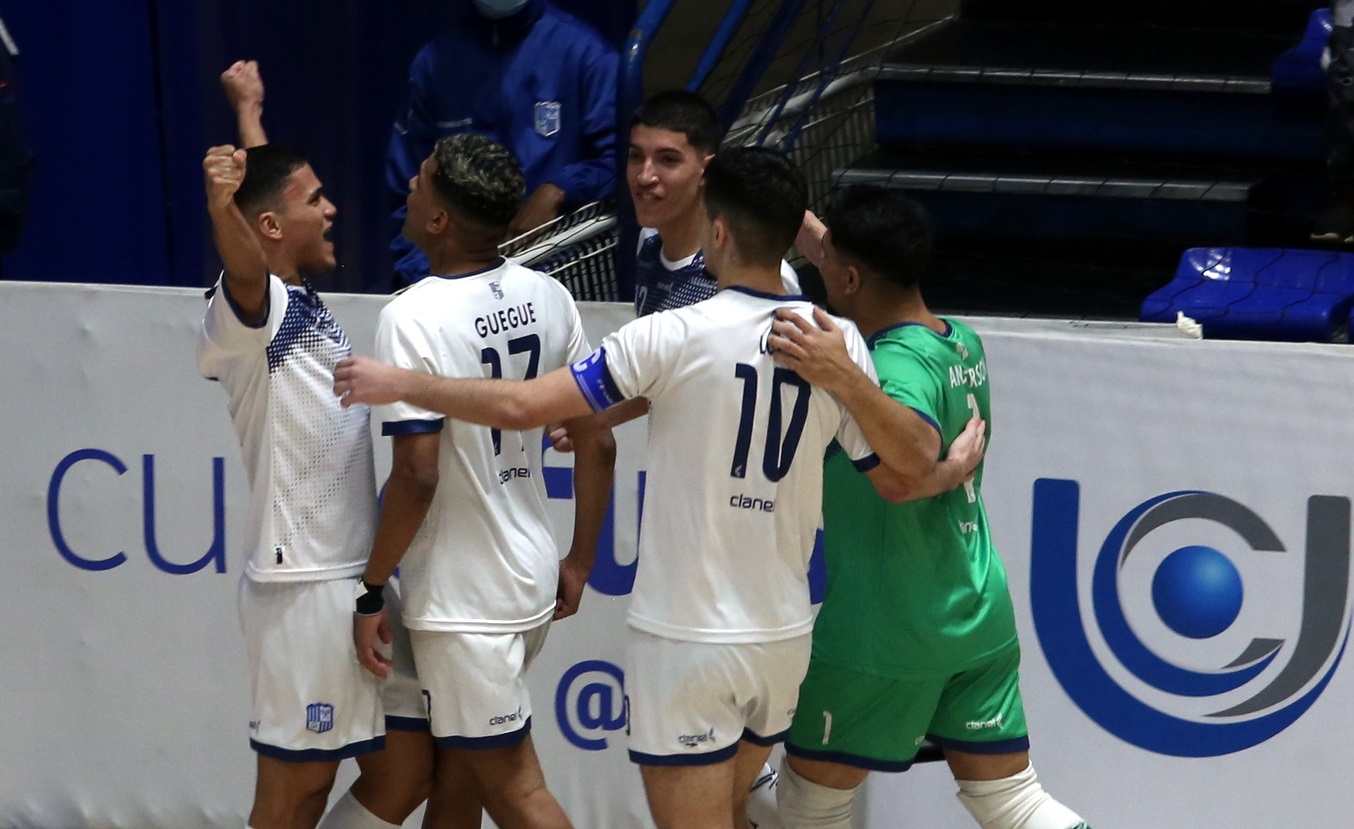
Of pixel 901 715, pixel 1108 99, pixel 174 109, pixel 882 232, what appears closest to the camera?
pixel 882 232

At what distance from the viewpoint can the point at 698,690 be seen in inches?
119

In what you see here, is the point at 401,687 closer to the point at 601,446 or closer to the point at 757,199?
the point at 601,446

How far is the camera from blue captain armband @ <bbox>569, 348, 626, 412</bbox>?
9.77 ft

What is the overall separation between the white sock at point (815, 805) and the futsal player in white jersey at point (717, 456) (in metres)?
0.40

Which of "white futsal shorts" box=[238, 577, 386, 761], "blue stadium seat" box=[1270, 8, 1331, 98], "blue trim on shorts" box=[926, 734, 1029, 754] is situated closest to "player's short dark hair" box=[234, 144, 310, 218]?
"white futsal shorts" box=[238, 577, 386, 761]

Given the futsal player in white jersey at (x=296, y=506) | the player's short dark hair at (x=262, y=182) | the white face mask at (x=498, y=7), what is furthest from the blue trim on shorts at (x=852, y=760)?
the white face mask at (x=498, y=7)

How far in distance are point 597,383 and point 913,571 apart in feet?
2.60

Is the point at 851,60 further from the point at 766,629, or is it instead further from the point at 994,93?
the point at 766,629

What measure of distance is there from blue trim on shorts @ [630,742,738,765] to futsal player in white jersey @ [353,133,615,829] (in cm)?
35

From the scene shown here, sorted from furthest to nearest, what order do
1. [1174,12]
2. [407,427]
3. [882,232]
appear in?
1. [1174,12]
2. [882,232]
3. [407,427]

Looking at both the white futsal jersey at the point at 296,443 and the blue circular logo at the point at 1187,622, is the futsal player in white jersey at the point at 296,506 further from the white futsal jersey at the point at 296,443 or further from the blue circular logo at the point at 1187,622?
the blue circular logo at the point at 1187,622

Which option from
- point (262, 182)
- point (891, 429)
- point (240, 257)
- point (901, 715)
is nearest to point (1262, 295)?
point (901, 715)

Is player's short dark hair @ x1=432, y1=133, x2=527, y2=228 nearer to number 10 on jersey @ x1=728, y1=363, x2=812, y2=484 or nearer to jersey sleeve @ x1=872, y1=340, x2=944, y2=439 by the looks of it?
number 10 on jersey @ x1=728, y1=363, x2=812, y2=484

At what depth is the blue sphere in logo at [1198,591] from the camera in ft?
13.3
